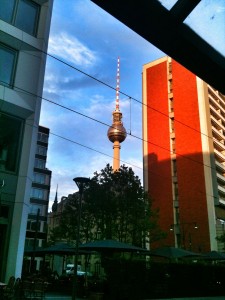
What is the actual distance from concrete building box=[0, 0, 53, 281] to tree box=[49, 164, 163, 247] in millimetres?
17401

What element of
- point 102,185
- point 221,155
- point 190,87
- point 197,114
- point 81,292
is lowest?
point 81,292

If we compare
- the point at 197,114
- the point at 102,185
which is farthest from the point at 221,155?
the point at 102,185

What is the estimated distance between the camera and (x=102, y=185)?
113 feet

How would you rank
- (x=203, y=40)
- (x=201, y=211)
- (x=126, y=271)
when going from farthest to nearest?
1. (x=201, y=211)
2. (x=126, y=271)
3. (x=203, y=40)

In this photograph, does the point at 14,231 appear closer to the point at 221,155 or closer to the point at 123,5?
the point at 123,5

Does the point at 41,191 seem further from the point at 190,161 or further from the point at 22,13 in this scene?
the point at 22,13

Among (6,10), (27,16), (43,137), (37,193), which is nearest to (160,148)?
(37,193)

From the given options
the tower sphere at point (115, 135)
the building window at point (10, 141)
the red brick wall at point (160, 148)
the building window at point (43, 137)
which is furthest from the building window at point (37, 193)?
the building window at point (10, 141)

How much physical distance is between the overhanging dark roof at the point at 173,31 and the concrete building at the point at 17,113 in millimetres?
11047

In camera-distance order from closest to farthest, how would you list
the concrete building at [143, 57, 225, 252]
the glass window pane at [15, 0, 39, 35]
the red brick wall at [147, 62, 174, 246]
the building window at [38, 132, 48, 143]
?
the glass window pane at [15, 0, 39, 35]
the concrete building at [143, 57, 225, 252]
the red brick wall at [147, 62, 174, 246]
the building window at [38, 132, 48, 143]

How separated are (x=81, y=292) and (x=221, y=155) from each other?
54571mm

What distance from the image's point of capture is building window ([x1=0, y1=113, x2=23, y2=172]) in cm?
1563

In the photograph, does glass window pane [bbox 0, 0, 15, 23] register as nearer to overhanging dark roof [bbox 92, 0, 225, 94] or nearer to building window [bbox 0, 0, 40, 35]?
building window [bbox 0, 0, 40, 35]

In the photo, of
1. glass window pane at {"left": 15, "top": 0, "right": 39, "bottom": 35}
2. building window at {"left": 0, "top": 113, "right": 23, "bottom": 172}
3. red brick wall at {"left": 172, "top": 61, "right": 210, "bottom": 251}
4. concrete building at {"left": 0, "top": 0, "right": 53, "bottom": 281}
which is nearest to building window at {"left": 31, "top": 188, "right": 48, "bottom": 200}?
red brick wall at {"left": 172, "top": 61, "right": 210, "bottom": 251}
